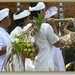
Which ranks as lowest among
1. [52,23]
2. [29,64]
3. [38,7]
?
[29,64]

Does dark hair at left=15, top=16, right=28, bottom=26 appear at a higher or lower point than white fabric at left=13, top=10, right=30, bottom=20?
lower

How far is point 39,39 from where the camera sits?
5.70 ft

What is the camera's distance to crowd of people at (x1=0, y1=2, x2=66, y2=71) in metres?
1.70

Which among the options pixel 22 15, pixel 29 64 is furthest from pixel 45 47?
pixel 22 15

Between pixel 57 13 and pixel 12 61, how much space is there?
422 mm

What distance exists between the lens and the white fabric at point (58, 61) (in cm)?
170

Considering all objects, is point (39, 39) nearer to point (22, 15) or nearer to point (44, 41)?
point (44, 41)

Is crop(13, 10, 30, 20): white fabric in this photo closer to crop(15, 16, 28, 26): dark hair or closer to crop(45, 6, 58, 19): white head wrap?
crop(15, 16, 28, 26): dark hair

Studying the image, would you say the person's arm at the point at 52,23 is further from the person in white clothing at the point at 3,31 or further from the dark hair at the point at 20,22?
the person in white clothing at the point at 3,31

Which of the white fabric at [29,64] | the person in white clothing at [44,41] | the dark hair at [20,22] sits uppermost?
the dark hair at [20,22]

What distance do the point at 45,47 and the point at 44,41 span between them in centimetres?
4

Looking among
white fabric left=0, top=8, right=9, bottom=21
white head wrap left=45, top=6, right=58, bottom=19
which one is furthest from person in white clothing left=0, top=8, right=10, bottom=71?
white head wrap left=45, top=6, right=58, bottom=19

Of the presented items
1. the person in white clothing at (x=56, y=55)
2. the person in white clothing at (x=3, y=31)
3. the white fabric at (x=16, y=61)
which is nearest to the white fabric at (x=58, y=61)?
the person in white clothing at (x=56, y=55)

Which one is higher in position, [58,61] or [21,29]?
[21,29]
